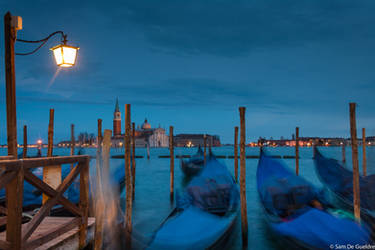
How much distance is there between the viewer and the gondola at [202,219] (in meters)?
4.20

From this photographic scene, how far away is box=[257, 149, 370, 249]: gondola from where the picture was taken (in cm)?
390

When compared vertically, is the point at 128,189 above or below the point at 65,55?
below

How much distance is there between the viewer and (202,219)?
461cm

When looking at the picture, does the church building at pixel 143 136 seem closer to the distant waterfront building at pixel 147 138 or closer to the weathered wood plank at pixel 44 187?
the distant waterfront building at pixel 147 138

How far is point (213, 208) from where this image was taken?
5.99 m

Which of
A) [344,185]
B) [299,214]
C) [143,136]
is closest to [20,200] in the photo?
[299,214]

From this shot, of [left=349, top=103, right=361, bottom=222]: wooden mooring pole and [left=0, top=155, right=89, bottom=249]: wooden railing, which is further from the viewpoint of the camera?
[left=349, top=103, right=361, bottom=222]: wooden mooring pole

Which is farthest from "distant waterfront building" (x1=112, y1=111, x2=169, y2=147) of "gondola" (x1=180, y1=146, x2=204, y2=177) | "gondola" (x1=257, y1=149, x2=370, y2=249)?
"gondola" (x1=257, y1=149, x2=370, y2=249)

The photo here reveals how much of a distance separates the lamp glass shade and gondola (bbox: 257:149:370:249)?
367 centimetres

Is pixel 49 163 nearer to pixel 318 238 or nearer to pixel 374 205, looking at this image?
pixel 318 238

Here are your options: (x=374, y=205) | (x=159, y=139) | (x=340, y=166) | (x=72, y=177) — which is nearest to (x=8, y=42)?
(x=72, y=177)

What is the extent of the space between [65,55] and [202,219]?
3030 mm

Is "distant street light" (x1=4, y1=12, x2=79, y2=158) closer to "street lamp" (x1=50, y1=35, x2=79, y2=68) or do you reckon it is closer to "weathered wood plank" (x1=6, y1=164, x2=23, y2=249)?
"street lamp" (x1=50, y1=35, x2=79, y2=68)

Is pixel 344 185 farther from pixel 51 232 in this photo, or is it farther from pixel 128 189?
pixel 51 232
